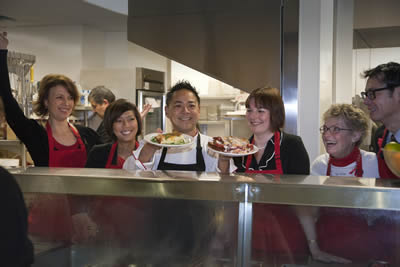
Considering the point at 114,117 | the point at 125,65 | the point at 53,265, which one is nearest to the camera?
the point at 53,265

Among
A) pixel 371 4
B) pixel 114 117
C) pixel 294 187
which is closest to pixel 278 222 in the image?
pixel 294 187

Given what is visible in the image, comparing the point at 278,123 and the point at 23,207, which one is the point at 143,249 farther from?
the point at 278,123

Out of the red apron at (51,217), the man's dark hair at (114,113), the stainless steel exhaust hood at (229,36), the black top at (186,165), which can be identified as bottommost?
the red apron at (51,217)

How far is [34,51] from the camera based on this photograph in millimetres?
6500

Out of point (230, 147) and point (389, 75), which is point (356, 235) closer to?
point (230, 147)

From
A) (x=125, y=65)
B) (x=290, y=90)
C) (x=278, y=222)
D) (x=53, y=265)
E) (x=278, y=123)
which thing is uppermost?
(x=125, y=65)

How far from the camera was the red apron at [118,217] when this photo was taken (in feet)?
4.27

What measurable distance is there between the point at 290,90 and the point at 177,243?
5.36 ft

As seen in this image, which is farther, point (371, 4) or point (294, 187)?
point (371, 4)

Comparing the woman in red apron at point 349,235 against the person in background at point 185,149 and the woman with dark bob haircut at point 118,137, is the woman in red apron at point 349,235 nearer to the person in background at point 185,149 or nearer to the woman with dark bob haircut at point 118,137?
the person in background at point 185,149

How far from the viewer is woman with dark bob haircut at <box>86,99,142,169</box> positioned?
2.36 m

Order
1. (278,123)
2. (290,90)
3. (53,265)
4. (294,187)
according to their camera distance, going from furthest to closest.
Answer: (290,90), (278,123), (53,265), (294,187)

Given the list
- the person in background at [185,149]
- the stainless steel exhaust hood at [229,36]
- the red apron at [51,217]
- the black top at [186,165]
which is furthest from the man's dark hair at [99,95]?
the red apron at [51,217]

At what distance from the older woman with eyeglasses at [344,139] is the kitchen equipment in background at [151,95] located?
12.9ft
